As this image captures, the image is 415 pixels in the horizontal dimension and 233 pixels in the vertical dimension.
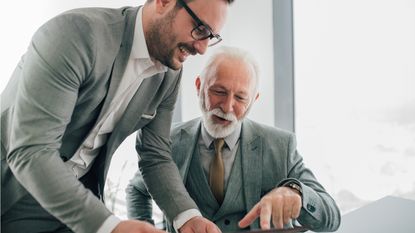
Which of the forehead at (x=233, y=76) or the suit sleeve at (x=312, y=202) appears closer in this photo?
the suit sleeve at (x=312, y=202)

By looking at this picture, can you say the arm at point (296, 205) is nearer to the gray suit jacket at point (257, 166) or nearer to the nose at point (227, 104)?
the gray suit jacket at point (257, 166)

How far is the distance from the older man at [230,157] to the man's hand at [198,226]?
0.22m

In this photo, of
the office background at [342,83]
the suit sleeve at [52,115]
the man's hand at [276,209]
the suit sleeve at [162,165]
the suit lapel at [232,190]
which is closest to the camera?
the suit sleeve at [52,115]

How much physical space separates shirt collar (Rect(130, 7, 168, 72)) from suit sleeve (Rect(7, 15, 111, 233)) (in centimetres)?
15

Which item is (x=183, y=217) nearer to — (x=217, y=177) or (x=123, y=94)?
(x=217, y=177)

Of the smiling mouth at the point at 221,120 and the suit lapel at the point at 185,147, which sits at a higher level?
the smiling mouth at the point at 221,120

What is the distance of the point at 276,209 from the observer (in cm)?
114

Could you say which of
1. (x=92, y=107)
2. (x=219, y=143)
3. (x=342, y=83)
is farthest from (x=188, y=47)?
(x=342, y=83)

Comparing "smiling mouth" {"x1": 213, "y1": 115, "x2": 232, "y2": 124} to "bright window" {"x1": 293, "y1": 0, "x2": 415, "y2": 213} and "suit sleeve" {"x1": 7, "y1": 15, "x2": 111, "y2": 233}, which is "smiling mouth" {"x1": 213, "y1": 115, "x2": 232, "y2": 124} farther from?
"bright window" {"x1": 293, "y1": 0, "x2": 415, "y2": 213}

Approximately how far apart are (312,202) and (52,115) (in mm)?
764

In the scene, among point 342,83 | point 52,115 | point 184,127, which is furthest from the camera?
point 342,83

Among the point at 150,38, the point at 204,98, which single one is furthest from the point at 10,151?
the point at 204,98

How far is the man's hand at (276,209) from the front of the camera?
1112mm

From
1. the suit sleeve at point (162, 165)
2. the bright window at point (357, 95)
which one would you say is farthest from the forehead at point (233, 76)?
the bright window at point (357, 95)
